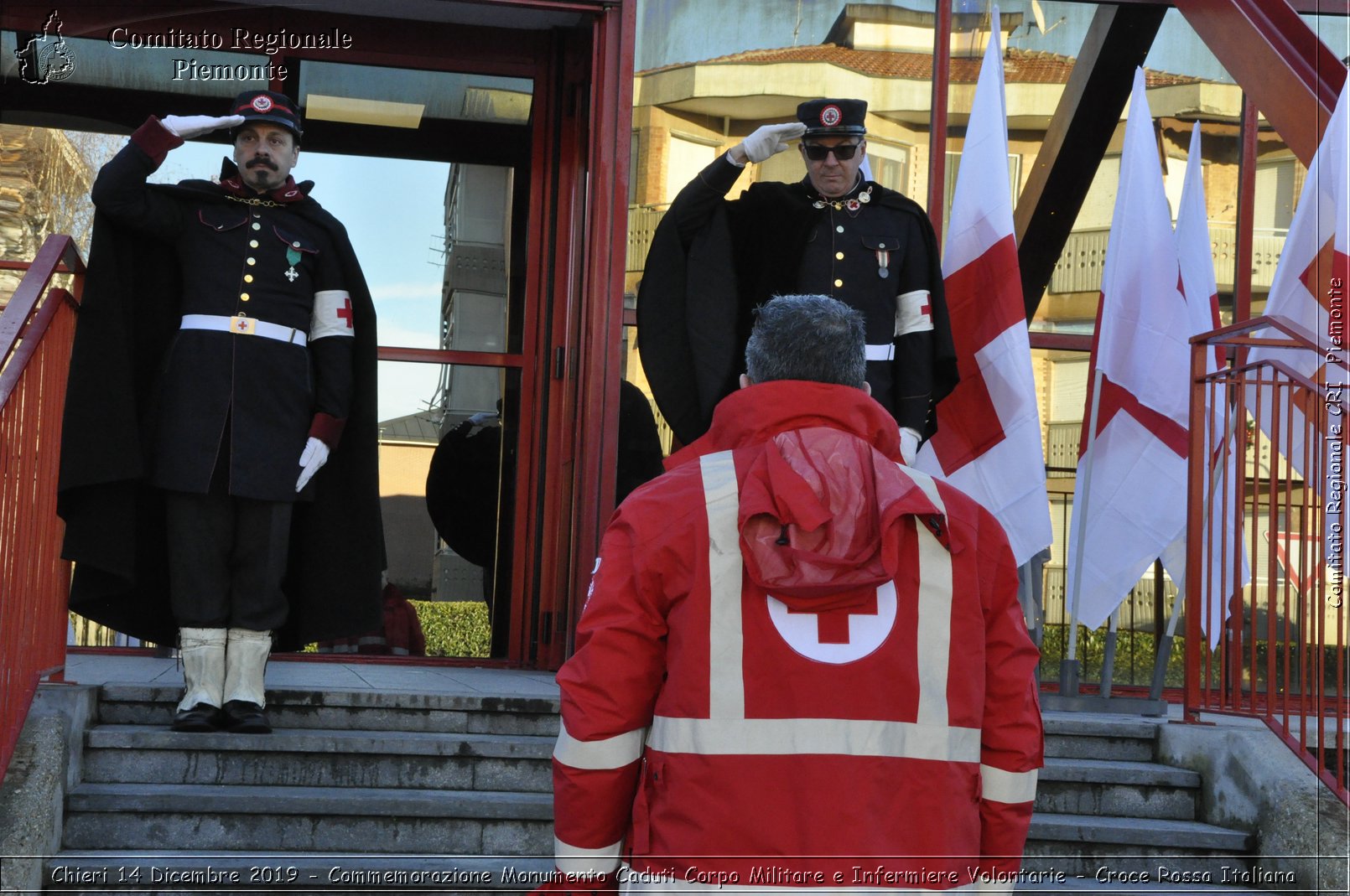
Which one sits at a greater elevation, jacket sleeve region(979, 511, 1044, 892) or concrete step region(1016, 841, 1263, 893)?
jacket sleeve region(979, 511, 1044, 892)

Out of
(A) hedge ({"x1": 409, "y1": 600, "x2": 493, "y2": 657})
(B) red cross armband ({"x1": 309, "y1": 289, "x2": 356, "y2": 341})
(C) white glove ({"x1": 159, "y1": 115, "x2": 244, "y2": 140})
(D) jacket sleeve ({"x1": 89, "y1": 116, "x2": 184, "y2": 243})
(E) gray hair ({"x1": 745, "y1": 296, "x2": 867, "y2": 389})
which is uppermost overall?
(C) white glove ({"x1": 159, "y1": 115, "x2": 244, "y2": 140})

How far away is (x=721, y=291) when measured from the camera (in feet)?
16.3

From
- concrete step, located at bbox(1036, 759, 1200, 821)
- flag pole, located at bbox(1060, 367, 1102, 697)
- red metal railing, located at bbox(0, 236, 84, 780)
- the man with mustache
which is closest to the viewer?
red metal railing, located at bbox(0, 236, 84, 780)

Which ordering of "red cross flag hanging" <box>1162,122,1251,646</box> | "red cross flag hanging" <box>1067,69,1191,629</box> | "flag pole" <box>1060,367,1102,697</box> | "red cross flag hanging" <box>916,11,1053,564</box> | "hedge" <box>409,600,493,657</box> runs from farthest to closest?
"hedge" <box>409,600,493,657</box>
"flag pole" <box>1060,367,1102,697</box>
"red cross flag hanging" <box>1067,69,1191,629</box>
"red cross flag hanging" <box>916,11,1053,564</box>
"red cross flag hanging" <box>1162,122,1251,646</box>

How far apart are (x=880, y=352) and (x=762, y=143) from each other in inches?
31.0

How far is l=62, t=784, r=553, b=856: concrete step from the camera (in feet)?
13.5

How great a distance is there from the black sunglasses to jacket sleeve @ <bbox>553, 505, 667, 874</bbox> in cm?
270

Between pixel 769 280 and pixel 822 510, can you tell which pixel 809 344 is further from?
pixel 769 280

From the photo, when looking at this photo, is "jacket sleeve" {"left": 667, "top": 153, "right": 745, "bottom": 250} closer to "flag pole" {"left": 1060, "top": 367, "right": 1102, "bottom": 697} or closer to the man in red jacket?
"flag pole" {"left": 1060, "top": 367, "right": 1102, "bottom": 697}

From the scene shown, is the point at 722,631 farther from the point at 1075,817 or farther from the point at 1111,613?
the point at 1111,613

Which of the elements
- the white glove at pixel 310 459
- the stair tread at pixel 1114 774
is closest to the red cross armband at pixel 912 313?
the stair tread at pixel 1114 774

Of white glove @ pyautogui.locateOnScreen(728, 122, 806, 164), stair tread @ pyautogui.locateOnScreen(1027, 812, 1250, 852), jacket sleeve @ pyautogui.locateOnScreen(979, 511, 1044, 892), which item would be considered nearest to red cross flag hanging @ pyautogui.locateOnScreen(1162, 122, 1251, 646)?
stair tread @ pyautogui.locateOnScreen(1027, 812, 1250, 852)

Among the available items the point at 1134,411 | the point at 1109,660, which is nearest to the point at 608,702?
the point at 1134,411

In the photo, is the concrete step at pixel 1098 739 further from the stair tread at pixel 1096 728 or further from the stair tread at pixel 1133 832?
the stair tread at pixel 1133 832
